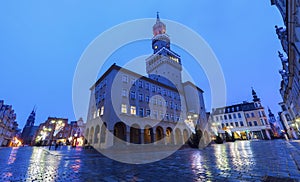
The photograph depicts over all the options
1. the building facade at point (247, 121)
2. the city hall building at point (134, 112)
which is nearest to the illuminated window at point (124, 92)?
the city hall building at point (134, 112)

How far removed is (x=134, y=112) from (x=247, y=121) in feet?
159

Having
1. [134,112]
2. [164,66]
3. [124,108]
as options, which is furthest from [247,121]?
[124,108]

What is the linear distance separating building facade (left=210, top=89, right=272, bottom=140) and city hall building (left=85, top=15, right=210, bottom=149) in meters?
22.6

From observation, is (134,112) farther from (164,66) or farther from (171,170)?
(164,66)

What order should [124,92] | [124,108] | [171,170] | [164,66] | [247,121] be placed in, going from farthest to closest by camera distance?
[247,121] < [164,66] < [124,92] < [124,108] < [171,170]

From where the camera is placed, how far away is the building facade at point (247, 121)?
50631mm

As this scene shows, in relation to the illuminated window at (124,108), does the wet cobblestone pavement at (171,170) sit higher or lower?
lower

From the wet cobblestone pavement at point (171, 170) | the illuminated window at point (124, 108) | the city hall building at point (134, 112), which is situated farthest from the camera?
the illuminated window at point (124, 108)

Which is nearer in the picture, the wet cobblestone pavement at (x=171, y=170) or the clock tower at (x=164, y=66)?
the wet cobblestone pavement at (x=171, y=170)

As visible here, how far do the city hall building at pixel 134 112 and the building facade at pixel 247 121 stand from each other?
2258 cm

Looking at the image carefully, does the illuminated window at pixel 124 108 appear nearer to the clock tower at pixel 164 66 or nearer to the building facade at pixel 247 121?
the clock tower at pixel 164 66

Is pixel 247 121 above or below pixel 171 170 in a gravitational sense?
above

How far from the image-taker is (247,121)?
53.7 metres

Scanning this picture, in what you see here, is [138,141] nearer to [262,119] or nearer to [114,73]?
[114,73]
